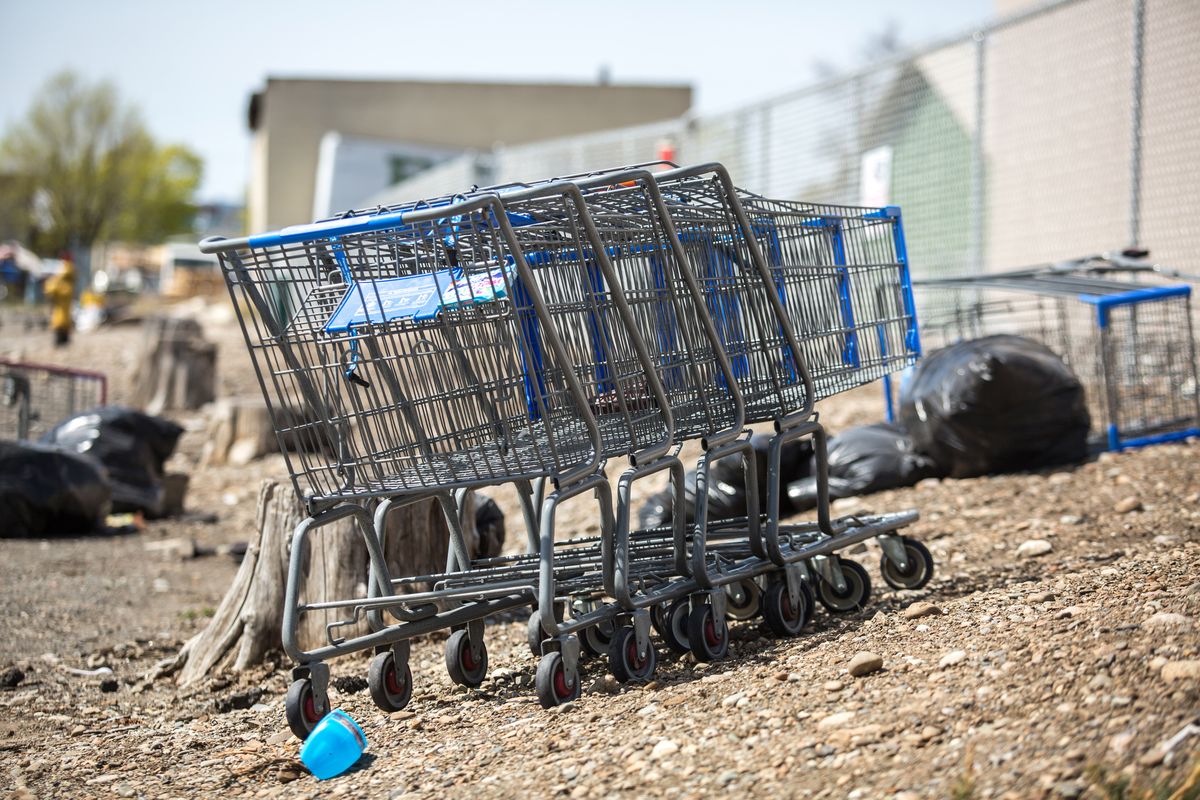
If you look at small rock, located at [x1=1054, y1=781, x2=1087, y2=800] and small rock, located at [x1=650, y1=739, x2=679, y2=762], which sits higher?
small rock, located at [x1=1054, y1=781, x2=1087, y2=800]

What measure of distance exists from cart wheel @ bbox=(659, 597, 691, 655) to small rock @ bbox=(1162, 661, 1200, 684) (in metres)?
1.55

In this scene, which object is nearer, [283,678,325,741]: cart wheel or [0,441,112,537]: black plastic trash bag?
[283,678,325,741]: cart wheel

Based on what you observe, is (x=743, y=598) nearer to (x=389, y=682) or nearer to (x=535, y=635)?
(x=535, y=635)

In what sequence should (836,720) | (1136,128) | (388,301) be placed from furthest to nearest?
(1136,128) < (388,301) < (836,720)

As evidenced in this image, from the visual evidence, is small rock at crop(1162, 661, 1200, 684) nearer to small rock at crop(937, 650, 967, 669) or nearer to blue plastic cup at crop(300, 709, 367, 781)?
small rock at crop(937, 650, 967, 669)

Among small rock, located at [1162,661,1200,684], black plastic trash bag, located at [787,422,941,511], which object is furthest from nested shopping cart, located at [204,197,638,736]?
black plastic trash bag, located at [787,422,941,511]

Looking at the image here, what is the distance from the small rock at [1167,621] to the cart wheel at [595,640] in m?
1.72

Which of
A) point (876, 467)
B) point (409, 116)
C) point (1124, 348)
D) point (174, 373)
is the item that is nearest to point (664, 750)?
point (876, 467)

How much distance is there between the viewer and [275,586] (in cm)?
479

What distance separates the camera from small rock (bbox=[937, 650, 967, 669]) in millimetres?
3203

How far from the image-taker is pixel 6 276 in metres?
42.6

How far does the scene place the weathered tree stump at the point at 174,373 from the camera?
14.7 m

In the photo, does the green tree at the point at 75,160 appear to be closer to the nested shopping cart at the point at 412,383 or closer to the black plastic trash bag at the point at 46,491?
the black plastic trash bag at the point at 46,491

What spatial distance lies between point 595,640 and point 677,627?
358 millimetres
